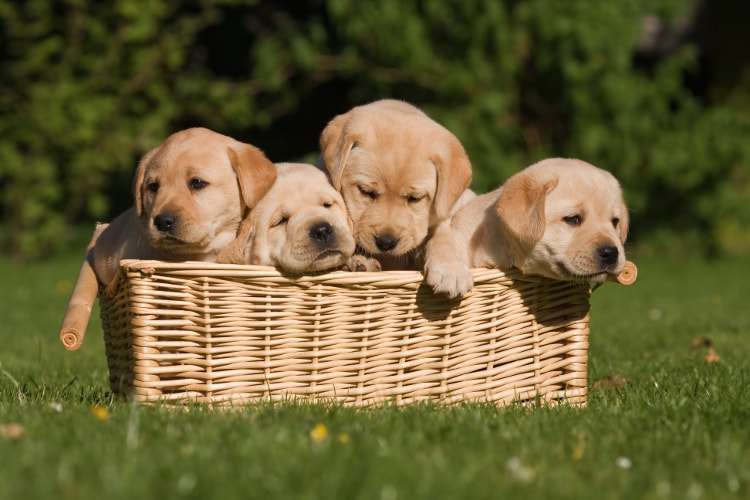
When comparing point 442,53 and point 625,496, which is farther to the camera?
point 442,53

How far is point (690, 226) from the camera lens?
1440 centimetres

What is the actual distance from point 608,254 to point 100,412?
2.18 m

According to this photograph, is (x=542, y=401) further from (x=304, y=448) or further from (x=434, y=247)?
(x=304, y=448)

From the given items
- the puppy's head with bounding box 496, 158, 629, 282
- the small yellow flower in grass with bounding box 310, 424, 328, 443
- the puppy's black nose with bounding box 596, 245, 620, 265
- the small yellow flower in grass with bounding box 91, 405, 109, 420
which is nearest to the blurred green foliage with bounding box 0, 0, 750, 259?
the puppy's head with bounding box 496, 158, 629, 282

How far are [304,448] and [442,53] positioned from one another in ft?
36.0

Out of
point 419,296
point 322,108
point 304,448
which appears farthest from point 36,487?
point 322,108

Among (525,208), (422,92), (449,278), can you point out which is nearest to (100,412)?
(449,278)

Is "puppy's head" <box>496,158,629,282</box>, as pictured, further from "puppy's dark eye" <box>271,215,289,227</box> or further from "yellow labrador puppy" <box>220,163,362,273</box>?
"puppy's dark eye" <box>271,215,289,227</box>

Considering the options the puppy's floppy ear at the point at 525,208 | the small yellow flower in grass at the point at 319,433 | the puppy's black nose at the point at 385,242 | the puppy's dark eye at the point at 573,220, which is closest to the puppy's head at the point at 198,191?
the puppy's black nose at the point at 385,242

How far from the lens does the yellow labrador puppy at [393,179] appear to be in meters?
4.42

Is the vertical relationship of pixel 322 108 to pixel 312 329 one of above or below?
below

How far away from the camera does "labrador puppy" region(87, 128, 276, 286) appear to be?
4020 millimetres

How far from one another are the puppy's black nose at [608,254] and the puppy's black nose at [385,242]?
914 mm

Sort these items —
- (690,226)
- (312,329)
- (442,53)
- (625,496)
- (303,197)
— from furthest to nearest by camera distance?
(690,226), (442,53), (303,197), (312,329), (625,496)
